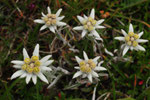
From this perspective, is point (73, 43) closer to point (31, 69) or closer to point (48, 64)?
point (48, 64)

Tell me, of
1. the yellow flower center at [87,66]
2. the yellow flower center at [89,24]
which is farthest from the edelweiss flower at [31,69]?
the yellow flower center at [89,24]

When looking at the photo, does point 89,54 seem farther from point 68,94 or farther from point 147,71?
point 147,71

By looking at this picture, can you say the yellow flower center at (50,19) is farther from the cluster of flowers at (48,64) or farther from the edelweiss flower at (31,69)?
the edelweiss flower at (31,69)

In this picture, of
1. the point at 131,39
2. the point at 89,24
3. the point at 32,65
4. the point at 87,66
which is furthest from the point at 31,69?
the point at 131,39

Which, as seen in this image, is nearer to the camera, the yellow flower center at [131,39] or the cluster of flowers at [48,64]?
the cluster of flowers at [48,64]

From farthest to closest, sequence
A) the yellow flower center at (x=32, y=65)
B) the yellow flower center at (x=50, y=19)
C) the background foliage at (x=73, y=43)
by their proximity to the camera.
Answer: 1. the background foliage at (x=73, y=43)
2. the yellow flower center at (x=50, y=19)
3. the yellow flower center at (x=32, y=65)

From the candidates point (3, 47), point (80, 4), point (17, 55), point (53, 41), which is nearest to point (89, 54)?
point (53, 41)
